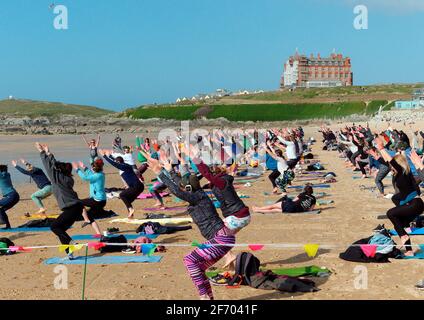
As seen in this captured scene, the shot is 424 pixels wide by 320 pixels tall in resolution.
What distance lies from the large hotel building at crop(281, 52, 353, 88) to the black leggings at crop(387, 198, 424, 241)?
563 feet

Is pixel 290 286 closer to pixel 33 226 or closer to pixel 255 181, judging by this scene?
pixel 33 226

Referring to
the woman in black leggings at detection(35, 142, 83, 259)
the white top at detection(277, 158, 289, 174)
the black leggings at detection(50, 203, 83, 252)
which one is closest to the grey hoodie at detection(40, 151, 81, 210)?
the woman in black leggings at detection(35, 142, 83, 259)

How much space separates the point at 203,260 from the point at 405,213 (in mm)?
4126

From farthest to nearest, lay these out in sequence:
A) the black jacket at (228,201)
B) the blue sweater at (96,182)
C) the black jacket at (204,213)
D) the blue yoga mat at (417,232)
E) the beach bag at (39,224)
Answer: the beach bag at (39,224) < the blue sweater at (96,182) < the blue yoga mat at (417,232) < the black jacket at (228,201) < the black jacket at (204,213)

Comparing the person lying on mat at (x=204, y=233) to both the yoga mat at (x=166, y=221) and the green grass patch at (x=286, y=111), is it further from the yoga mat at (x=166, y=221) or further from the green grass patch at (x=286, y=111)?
the green grass patch at (x=286, y=111)

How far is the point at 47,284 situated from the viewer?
8.41 metres

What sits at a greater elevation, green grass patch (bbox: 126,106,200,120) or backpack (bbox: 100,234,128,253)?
green grass patch (bbox: 126,106,200,120)

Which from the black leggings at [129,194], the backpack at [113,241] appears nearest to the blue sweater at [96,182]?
the black leggings at [129,194]

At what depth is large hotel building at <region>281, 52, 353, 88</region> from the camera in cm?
17888

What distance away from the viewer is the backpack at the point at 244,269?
318 inches

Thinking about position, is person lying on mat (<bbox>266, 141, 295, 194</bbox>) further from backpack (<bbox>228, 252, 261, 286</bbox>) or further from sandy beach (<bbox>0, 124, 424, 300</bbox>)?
backpack (<bbox>228, 252, 261, 286</bbox>)

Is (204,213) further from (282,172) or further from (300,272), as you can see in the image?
(282,172)

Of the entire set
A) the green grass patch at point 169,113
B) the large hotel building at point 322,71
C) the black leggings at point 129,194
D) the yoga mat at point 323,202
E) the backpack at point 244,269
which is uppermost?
the large hotel building at point 322,71
